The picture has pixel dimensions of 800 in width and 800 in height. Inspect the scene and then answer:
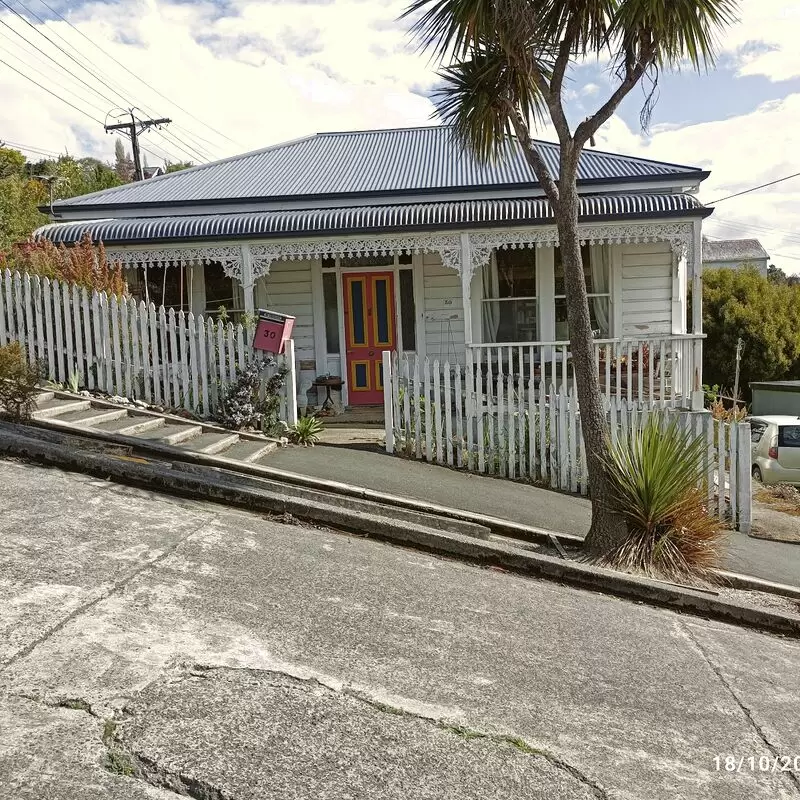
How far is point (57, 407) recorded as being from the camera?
26.3 ft

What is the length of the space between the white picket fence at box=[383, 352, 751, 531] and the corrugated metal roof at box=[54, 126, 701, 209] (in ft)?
18.7

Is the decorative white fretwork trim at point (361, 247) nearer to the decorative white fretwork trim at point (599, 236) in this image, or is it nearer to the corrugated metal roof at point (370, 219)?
the corrugated metal roof at point (370, 219)

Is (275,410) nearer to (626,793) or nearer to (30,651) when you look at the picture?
(30,651)

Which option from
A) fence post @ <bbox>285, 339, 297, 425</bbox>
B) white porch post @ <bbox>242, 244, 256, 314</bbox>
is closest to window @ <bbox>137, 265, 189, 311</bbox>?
white porch post @ <bbox>242, 244, 256, 314</bbox>

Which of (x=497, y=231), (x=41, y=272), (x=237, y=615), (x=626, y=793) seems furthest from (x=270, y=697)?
(x=497, y=231)

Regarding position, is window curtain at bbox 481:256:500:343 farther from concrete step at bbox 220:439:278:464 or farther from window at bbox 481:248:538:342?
concrete step at bbox 220:439:278:464

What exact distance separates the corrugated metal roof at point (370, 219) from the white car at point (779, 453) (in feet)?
13.8

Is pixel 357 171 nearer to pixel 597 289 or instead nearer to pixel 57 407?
pixel 597 289

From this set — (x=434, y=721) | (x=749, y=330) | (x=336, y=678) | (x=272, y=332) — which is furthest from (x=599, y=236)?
(x=749, y=330)

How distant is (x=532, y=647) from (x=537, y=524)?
125 inches

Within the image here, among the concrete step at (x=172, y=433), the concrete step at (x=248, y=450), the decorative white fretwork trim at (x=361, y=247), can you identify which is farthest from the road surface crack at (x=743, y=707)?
the decorative white fretwork trim at (x=361, y=247)

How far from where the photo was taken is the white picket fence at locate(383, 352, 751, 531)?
338 inches

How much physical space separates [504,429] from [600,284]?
5748 mm

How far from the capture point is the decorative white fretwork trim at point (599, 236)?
11852 millimetres
